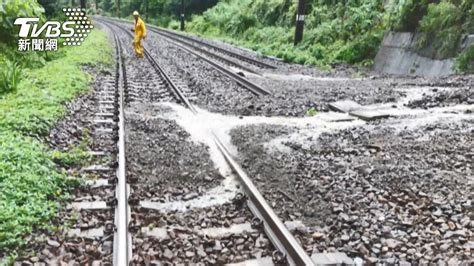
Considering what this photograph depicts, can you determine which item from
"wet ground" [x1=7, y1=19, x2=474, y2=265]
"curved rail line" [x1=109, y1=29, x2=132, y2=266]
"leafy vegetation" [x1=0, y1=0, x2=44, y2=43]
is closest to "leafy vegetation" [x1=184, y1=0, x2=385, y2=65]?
"wet ground" [x1=7, y1=19, x2=474, y2=265]

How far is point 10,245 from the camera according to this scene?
4.23 metres

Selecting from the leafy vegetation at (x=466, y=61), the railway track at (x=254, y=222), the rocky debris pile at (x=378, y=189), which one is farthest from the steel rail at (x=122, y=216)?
the leafy vegetation at (x=466, y=61)

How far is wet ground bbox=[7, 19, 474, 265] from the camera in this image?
4426 millimetres

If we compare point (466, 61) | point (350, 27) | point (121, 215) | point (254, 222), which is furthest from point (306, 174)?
point (350, 27)

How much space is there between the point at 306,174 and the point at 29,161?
3333mm

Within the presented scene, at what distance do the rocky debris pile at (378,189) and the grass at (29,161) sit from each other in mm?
2350

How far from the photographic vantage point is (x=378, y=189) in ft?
18.1

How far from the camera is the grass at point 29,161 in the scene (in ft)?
15.0

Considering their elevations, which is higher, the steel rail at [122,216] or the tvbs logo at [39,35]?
the tvbs logo at [39,35]

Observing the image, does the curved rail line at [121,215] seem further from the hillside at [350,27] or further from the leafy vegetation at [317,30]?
the leafy vegetation at [317,30]

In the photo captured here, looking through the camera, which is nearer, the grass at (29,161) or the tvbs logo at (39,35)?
the grass at (29,161)

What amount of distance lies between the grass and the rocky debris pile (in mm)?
2350

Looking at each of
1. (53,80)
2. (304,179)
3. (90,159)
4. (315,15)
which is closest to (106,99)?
(53,80)

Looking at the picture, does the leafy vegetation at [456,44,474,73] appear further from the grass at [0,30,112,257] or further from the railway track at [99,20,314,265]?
the grass at [0,30,112,257]
